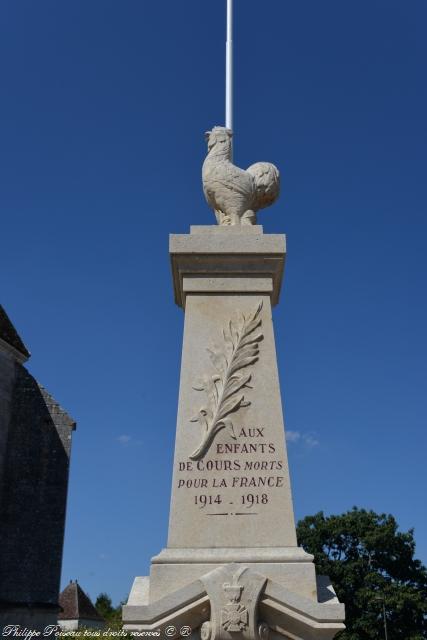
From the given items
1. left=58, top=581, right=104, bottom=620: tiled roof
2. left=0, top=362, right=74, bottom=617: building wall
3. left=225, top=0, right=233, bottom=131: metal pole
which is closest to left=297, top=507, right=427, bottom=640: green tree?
left=58, top=581, right=104, bottom=620: tiled roof

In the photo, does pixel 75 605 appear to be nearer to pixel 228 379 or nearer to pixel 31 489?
pixel 31 489

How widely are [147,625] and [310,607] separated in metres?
1.32

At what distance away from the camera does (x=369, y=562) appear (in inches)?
1804

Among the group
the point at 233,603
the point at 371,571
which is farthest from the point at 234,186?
the point at 371,571

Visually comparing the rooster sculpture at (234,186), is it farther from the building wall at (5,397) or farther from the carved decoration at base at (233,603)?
the building wall at (5,397)

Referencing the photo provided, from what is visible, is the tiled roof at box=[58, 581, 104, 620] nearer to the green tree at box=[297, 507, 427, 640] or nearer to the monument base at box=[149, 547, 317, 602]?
the green tree at box=[297, 507, 427, 640]

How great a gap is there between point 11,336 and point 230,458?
1891 centimetres

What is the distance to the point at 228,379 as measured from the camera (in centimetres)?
650

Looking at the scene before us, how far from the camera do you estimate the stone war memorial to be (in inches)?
212

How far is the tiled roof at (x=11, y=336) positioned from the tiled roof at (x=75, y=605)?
2835 centimetres

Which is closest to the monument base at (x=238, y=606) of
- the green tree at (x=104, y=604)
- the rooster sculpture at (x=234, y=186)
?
the rooster sculpture at (x=234, y=186)

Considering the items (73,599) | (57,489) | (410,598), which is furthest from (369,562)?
(57,489)

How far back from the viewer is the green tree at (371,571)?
138 ft

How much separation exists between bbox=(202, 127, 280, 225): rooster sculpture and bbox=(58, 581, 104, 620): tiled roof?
147ft
